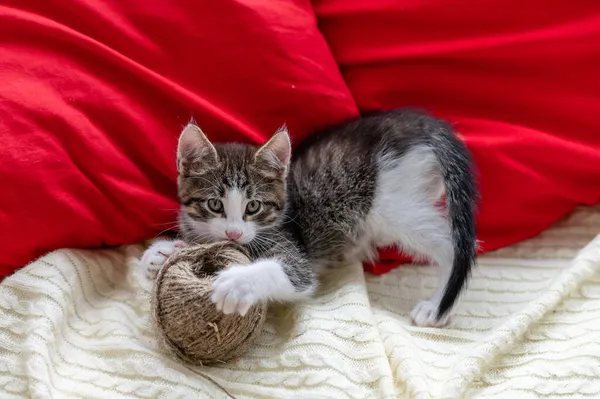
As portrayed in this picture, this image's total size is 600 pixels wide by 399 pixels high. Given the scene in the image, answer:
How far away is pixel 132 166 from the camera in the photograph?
152 cm

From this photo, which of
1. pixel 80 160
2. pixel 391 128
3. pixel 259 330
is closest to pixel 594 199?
pixel 391 128

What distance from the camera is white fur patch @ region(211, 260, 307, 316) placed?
3.78 feet

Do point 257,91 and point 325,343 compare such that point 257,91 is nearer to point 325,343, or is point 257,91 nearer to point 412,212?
point 412,212

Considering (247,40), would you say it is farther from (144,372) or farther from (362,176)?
(144,372)

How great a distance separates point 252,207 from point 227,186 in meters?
0.08

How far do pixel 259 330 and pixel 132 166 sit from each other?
533 millimetres

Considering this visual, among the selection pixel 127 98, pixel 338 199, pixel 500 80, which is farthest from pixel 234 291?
pixel 500 80

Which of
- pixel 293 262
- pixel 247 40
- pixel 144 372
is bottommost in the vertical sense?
pixel 144 372

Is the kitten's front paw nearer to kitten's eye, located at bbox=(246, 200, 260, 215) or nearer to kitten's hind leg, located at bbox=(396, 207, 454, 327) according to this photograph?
kitten's eye, located at bbox=(246, 200, 260, 215)

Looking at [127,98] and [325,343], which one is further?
[127,98]

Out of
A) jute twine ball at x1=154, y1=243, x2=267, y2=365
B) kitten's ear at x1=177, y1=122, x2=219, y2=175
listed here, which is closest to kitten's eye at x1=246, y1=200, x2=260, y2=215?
kitten's ear at x1=177, y1=122, x2=219, y2=175

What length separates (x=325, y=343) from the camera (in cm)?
129

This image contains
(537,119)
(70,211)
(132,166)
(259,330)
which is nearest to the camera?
(259,330)

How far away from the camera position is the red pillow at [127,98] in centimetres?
139
